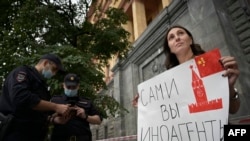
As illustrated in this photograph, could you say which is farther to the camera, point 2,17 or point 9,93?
point 2,17

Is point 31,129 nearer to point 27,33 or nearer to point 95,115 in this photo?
point 95,115

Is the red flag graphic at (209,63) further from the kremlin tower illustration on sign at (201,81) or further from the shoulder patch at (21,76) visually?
the shoulder patch at (21,76)

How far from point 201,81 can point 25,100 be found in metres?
1.52

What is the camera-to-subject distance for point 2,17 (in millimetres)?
8227

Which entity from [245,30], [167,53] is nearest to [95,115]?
[167,53]

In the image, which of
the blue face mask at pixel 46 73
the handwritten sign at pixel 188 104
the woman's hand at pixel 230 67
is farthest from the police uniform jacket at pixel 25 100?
the woman's hand at pixel 230 67

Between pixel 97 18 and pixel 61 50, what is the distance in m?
2.89

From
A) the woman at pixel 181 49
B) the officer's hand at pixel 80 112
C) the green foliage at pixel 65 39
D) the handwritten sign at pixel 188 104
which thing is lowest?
the handwritten sign at pixel 188 104

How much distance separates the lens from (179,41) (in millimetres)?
1795

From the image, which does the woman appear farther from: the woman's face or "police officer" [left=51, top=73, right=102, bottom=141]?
"police officer" [left=51, top=73, right=102, bottom=141]

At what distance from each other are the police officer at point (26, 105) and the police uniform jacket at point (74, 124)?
15.4 inches

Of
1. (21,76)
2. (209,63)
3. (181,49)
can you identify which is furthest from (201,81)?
(21,76)

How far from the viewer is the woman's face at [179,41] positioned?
5.76ft

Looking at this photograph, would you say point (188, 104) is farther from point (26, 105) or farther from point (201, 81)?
point (26, 105)
